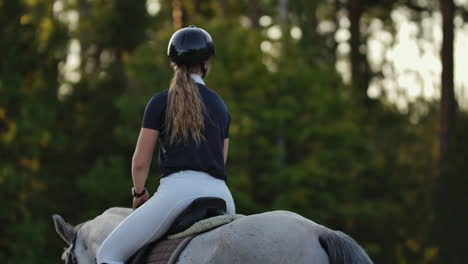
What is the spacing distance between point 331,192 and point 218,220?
2781 cm

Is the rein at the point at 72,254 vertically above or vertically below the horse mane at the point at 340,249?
below

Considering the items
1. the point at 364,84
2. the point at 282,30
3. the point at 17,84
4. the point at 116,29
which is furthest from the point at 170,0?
the point at 17,84

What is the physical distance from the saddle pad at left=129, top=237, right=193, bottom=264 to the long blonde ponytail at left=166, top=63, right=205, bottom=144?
58 centimetres

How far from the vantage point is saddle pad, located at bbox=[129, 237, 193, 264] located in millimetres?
5184

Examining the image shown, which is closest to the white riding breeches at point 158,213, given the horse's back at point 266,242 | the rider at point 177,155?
the rider at point 177,155

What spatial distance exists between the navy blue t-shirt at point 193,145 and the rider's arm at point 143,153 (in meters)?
0.04

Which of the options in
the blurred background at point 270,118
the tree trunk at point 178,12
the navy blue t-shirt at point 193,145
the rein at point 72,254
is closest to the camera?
the navy blue t-shirt at point 193,145

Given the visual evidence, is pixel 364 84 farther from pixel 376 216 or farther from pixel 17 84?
pixel 17 84

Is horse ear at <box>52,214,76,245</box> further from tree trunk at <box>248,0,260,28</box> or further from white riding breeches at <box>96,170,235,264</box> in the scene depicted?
tree trunk at <box>248,0,260,28</box>

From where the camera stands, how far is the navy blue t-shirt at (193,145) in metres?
5.38

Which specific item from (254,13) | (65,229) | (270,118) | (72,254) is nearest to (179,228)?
(72,254)

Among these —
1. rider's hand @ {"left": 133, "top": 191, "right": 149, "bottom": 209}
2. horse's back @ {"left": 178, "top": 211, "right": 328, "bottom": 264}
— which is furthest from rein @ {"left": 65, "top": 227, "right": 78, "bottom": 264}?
horse's back @ {"left": 178, "top": 211, "right": 328, "bottom": 264}

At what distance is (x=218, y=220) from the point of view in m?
5.17

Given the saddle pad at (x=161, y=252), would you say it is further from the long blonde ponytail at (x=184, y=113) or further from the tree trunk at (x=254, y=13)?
the tree trunk at (x=254, y=13)
